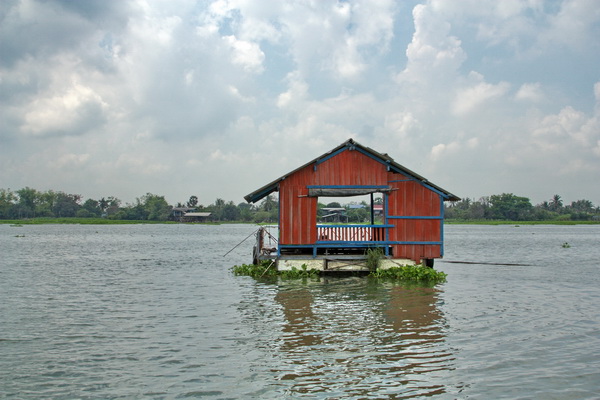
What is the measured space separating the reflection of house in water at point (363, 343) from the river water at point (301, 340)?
0.04m

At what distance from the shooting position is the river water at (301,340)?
905 cm

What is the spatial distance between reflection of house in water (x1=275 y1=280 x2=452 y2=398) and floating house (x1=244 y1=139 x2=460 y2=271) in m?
4.38

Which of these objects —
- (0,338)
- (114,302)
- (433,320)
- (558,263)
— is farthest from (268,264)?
(558,263)

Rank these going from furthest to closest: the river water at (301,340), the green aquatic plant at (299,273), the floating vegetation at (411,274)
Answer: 1. the green aquatic plant at (299,273)
2. the floating vegetation at (411,274)
3. the river water at (301,340)

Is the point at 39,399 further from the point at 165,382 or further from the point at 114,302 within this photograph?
the point at 114,302

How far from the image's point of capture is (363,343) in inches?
464

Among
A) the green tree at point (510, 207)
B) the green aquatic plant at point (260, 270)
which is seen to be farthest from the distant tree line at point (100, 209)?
the green aquatic plant at point (260, 270)

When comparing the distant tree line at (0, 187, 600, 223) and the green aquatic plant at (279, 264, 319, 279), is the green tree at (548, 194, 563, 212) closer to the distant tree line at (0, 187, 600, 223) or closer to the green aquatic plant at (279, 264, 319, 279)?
the distant tree line at (0, 187, 600, 223)

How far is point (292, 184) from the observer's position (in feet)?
75.5

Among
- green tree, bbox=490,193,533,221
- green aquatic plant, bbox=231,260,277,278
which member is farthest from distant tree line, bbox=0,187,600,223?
green aquatic plant, bbox=231,260,277,278

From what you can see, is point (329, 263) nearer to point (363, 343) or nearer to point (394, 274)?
point (394, 274)

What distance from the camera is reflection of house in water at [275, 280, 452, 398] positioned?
9117 millimetres

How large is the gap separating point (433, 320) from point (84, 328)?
9.26 metres

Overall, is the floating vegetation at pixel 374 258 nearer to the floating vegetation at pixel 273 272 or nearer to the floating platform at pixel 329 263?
the floating platform at pixel 329 263
